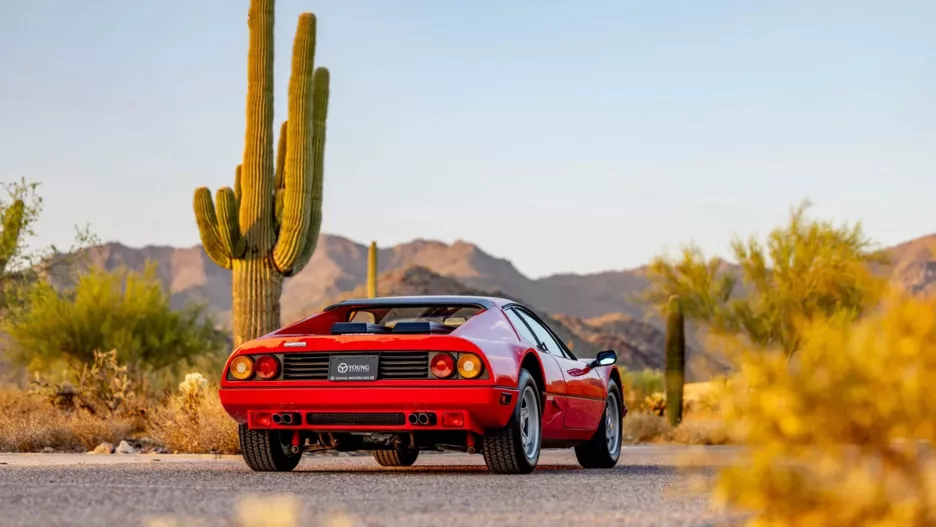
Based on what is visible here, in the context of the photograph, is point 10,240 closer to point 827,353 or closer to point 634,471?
point 634,471

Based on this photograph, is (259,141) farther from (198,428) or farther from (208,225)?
(198,428)

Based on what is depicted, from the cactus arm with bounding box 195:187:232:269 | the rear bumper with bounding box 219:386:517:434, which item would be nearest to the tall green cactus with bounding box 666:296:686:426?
the cactus arm with bounding box 195:187:232:269

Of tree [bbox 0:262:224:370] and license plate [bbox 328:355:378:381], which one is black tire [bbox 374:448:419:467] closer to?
license plate [bbox 328:355:378:381]

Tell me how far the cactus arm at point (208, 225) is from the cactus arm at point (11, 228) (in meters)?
4.48

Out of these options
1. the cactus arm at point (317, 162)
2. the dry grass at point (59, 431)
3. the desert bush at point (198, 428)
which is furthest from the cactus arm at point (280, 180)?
the desert bush at point (198, 428)

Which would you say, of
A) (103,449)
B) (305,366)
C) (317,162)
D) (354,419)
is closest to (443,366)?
(354,419)

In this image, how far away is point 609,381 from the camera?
12.9 metres

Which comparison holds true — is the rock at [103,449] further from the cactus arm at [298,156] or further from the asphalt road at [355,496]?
the cactus arm at [298,156]

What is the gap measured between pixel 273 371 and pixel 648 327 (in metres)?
66.8

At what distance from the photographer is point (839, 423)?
482 centimetres

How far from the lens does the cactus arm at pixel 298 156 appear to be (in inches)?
811

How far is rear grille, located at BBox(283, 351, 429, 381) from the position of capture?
9.76m

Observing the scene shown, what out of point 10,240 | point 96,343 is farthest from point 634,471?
point 96,343

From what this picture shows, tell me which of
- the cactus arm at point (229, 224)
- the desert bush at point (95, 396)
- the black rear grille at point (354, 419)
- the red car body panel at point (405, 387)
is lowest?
the desert bush at point (95, 396)
